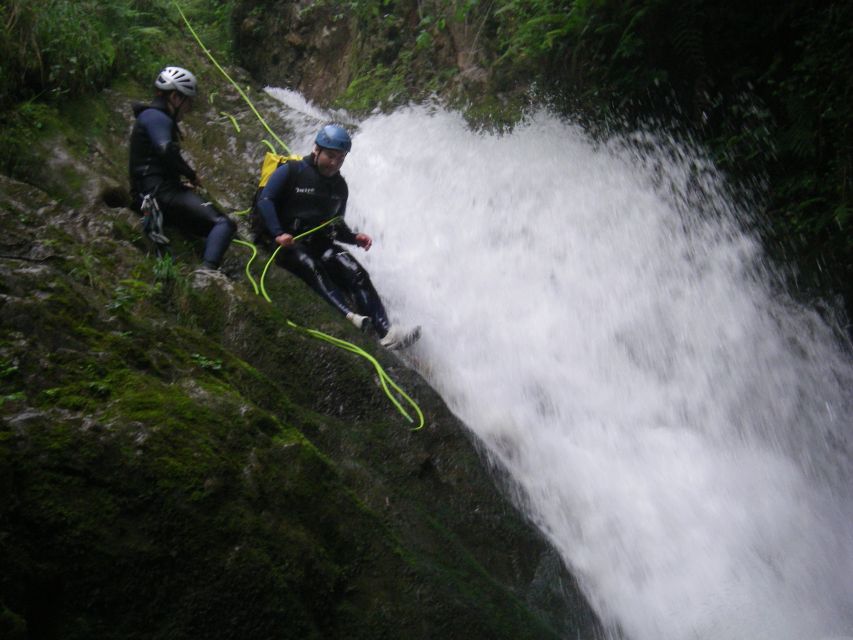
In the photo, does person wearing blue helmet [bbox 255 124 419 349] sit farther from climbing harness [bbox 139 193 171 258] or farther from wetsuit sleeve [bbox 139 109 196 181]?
climbing harness [bbox 139 193 171 258]

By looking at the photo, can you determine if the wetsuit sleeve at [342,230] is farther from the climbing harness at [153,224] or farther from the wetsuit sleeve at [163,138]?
the climbing harness at [153,224]

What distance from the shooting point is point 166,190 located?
594cm

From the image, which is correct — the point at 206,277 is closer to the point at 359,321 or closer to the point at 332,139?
the point at 359,321

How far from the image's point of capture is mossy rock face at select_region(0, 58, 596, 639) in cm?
241

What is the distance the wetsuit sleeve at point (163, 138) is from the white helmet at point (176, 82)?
0.24 m

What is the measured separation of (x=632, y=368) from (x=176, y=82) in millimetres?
4995

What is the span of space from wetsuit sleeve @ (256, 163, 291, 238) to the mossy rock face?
1.08 metres

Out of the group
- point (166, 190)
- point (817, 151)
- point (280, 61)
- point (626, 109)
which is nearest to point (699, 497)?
point (817, 151)

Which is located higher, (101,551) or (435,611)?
(101,551)

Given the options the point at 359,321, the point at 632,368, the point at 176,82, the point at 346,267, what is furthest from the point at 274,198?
the point at 632,368

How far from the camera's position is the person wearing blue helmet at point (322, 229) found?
20.2 ft

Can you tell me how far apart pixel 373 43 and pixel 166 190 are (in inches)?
248

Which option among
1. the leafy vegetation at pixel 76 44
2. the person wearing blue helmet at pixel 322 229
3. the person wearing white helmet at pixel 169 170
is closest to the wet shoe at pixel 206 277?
the person wearing white helmet at pixel 169 170

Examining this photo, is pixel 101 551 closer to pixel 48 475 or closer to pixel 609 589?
pixel 48 475
